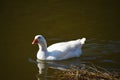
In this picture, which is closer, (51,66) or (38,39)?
(51,66)

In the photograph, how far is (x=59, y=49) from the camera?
1069 centimetres

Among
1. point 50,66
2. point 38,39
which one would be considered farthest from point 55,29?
point 50,66

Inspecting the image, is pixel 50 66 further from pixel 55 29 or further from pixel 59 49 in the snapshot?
pixel 55 29

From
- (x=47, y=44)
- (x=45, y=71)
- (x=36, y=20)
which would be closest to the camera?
(x=45, y=71)

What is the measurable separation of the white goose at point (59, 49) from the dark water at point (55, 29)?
0.23 m

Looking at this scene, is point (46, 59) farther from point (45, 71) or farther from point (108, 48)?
point (108, 48)

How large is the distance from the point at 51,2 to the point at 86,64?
18.1 ft

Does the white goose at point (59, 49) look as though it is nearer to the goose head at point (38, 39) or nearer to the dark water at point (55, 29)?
the goose head at point (38, 39)

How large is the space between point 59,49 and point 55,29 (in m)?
2.01

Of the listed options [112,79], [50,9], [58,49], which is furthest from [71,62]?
[50,9]

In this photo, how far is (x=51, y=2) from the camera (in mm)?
14953

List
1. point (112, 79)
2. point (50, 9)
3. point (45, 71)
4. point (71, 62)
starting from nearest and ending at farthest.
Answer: point (112, 79)
point (45, 71)
point (71, 62)
point (50, 9)

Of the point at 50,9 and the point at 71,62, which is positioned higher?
the point at 50,9

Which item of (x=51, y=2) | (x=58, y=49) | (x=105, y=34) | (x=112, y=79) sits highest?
(x=51, y=2)
